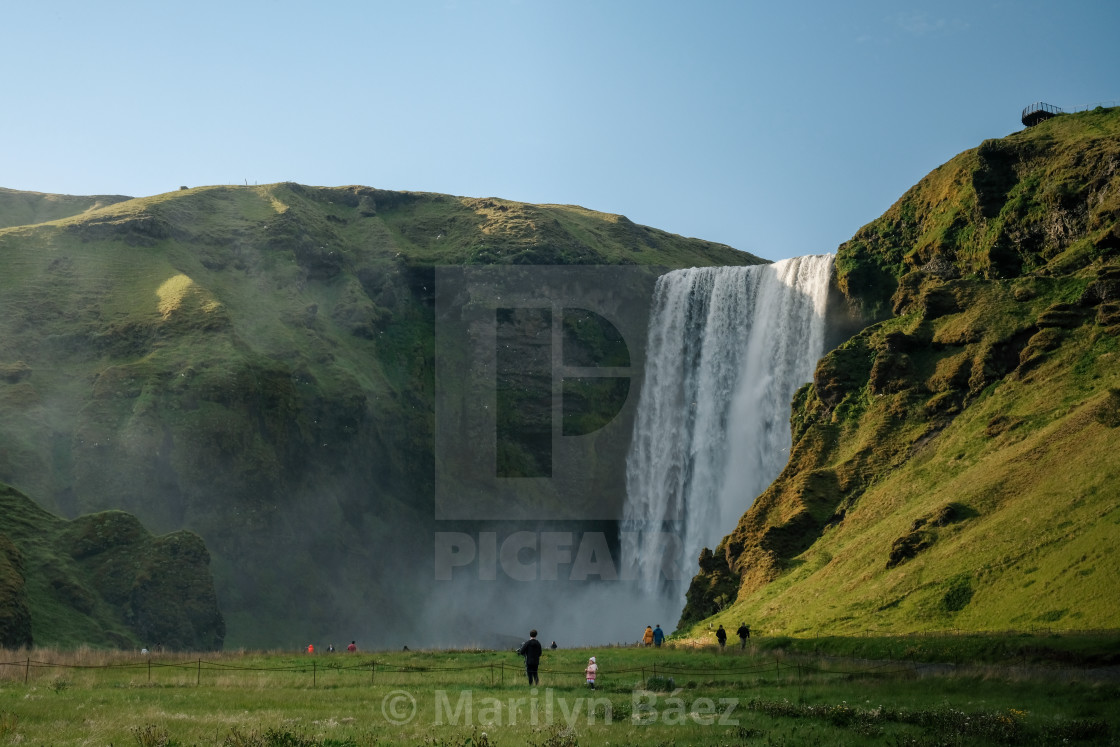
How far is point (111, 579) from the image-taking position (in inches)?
2510

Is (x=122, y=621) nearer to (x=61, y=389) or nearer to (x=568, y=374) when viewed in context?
(x=61, y=389)

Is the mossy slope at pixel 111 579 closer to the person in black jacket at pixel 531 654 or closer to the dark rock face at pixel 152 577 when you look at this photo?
the dark rock face at pixel 152 577

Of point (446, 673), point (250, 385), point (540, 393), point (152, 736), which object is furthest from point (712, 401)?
point (152, 736)

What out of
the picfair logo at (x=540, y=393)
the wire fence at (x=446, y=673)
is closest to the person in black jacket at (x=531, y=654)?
the wire fence at (x=446, y=673)

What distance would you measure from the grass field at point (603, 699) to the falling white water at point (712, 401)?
39.2 meters

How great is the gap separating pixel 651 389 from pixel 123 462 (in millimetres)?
44727

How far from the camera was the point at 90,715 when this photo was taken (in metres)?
21.2

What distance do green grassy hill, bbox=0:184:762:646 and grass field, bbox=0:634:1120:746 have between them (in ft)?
138

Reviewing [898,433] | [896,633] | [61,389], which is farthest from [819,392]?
[61,389]

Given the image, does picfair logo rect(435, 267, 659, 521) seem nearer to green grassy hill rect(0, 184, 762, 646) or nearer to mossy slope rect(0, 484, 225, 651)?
green grassy hill rect(0, 184, 762, 646)

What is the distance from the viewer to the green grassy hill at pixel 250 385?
251 ft

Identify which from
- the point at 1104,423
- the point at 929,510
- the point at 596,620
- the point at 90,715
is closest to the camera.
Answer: the point at 90,715

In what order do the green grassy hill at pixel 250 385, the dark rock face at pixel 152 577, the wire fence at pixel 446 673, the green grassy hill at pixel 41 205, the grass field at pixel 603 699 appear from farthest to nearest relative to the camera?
the green grassy hill at pixel 41 205
the green grassy hill at pixel 250 385
the dark rock face at pixel 152 577
the wire fence at pixel 446 673
the grass field at pixel 603 699

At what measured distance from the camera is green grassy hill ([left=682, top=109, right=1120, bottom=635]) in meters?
40.8
